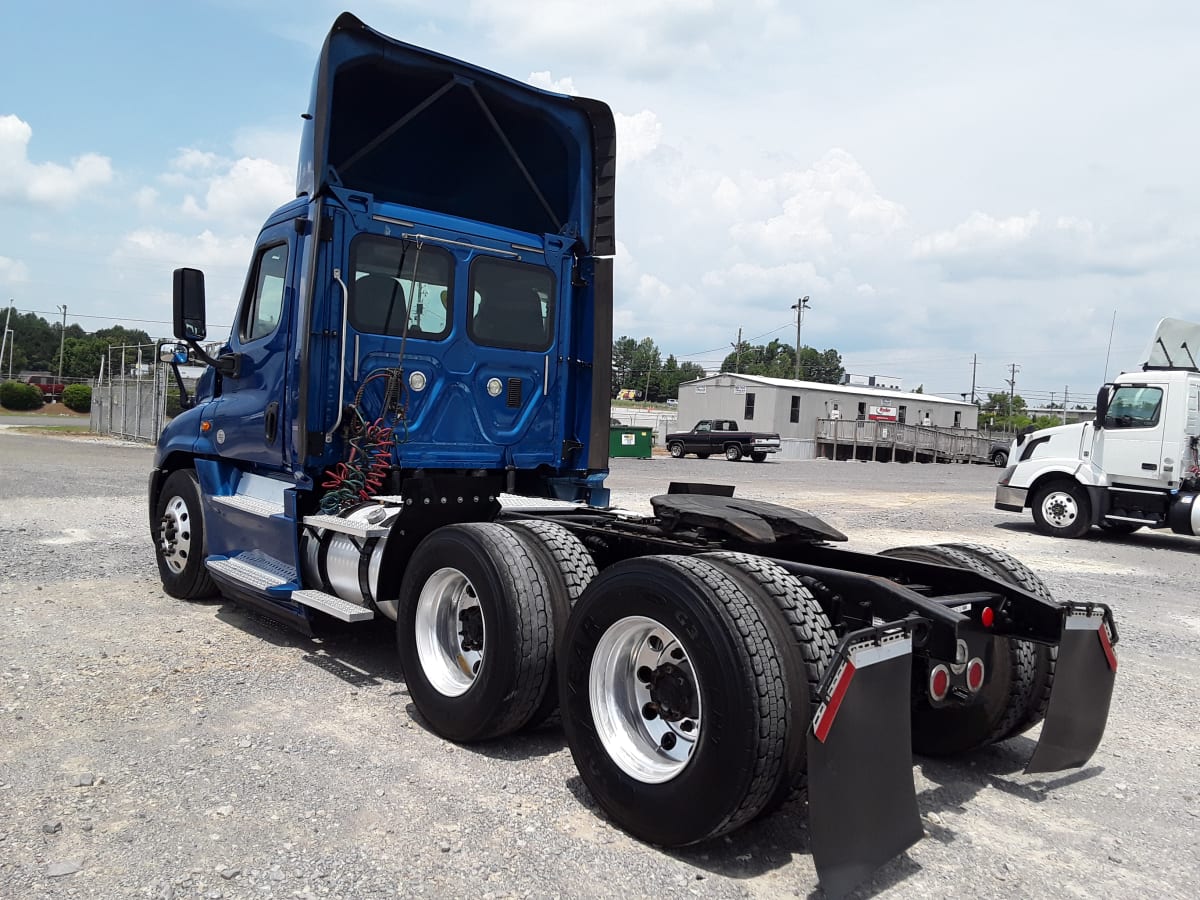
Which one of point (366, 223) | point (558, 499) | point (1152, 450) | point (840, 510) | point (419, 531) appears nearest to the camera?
point (419, 531)

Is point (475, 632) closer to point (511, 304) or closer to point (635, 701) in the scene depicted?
point (635, 701)

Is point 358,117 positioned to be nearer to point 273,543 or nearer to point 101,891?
point 273,543

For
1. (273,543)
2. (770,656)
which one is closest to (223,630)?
(273,543)

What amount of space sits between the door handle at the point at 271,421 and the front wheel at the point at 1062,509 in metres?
12.4

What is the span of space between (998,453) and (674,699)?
137ft

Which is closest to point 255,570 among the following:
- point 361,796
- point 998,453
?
point 361,796

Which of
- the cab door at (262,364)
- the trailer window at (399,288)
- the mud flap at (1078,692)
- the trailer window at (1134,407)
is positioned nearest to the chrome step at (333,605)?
the cab door at (262,364)

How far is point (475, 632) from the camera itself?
437 centimetres

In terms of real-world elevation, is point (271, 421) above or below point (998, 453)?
above

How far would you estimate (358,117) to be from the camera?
5934 mm

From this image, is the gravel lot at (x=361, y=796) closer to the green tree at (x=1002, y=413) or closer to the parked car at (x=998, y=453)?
the parked car at (x=998, y=453)

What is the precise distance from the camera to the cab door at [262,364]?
5762 millimetres

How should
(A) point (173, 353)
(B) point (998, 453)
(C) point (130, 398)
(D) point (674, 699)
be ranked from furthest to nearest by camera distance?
(B) point (998, 453) → (C) point (130, 398) → (A) point (173, 353) → (D) point (674, 699)

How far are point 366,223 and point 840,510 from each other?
1210cm
